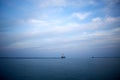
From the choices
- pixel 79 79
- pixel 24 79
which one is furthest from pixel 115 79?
pixel 24 79

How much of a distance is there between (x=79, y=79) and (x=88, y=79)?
0.63 metres

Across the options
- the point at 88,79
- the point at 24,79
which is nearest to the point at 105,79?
the point at 88,79

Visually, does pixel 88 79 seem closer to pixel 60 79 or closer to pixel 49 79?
pixel 60 79

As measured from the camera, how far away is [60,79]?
8.18 meters

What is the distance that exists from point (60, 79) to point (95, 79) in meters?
2.48

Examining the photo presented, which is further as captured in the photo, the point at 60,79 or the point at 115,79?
the point at 60,79

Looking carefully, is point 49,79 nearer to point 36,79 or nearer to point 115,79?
point 36,79

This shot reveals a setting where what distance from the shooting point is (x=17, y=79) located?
814cm

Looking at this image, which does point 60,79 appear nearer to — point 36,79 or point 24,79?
point 36,79

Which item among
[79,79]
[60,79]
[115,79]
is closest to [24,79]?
[60,79]

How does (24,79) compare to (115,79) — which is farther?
(24,79)

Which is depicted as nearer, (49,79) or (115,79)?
(115,79)

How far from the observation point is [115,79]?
7.66m

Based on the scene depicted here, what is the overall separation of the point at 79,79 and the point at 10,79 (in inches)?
191
